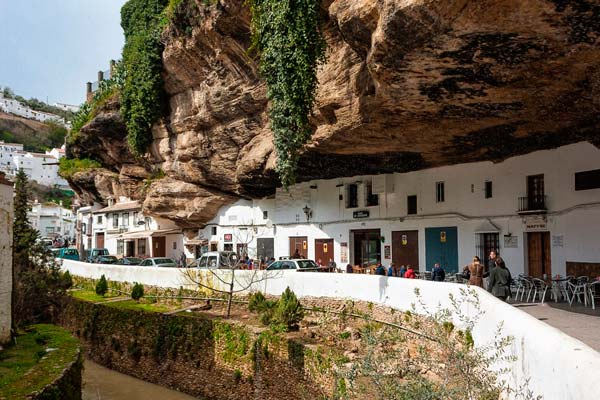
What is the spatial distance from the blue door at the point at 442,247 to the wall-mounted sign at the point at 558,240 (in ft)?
13.9

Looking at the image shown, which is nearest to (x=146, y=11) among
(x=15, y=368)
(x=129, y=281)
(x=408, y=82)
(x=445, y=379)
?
(x=129, y=281)

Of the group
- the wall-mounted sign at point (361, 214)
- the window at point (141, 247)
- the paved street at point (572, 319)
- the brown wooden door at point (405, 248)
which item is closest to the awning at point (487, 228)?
the brown wooden door at point (405, 248)

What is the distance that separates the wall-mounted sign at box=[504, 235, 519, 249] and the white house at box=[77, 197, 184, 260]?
2212 centimetres

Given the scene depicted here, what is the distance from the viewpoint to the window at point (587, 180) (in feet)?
51.1

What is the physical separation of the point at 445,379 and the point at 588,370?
2770 millimetres

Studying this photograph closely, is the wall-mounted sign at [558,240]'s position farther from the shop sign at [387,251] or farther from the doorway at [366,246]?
the doorway at [366,246]

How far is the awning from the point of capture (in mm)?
18969

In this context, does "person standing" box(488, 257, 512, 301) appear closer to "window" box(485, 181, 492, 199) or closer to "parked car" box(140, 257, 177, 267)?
"window" box(485, 181, 492, 199)

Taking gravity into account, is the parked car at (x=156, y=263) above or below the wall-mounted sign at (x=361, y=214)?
below

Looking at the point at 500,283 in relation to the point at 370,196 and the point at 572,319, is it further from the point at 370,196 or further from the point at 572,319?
the point at 370,196

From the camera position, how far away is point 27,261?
20.4 meters

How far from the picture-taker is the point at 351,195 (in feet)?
83.5

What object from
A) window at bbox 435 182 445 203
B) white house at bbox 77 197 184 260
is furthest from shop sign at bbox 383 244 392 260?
white house at bbox 77 197 184 260

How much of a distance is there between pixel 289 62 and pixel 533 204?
30.7 feet
